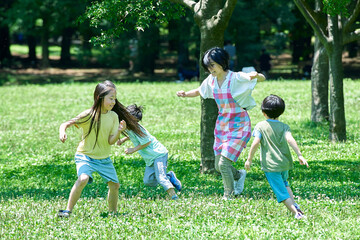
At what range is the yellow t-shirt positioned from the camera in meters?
6.71

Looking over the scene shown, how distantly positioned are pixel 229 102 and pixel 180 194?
166 centimetres

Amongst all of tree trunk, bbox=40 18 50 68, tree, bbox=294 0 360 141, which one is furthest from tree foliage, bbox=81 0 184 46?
tree trunk, bbox=40 18 50 68

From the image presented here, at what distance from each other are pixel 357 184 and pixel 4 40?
132 ft

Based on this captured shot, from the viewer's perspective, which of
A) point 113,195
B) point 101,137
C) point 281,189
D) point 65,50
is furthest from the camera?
point 65,50

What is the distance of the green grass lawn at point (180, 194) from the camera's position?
600 cm

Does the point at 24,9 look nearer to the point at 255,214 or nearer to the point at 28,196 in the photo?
the point at 28,196

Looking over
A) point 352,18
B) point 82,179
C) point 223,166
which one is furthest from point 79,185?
point 352,18

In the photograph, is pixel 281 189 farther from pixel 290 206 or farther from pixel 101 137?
pixel 101 137

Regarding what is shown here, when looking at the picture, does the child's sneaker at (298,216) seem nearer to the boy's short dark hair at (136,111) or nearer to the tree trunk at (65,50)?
the boy's short dark hair at (136,111)

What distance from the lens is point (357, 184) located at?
363 inches

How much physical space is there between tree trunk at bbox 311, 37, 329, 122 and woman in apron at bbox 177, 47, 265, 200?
9140mm

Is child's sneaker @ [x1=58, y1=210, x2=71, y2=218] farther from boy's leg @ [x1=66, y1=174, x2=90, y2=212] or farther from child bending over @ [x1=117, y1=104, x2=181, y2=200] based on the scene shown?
child bending over @ [x1=117, y1=104, x2=181, y2=200]

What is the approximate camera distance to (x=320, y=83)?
16.3 meters

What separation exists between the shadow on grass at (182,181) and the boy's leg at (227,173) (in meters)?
0.34
